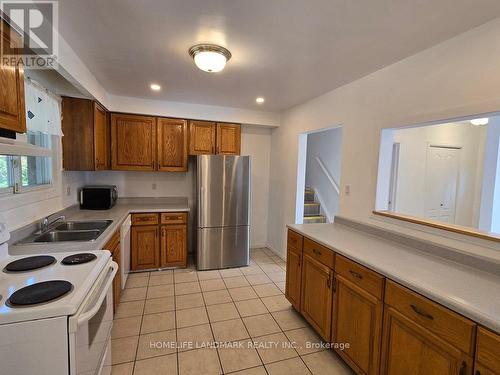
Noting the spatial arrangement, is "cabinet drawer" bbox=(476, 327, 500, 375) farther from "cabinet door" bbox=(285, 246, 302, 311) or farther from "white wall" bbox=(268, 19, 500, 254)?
"cabinet door" bbox=(285, 246, 302, 311)

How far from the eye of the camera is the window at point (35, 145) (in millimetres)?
1969

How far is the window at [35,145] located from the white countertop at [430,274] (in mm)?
2149

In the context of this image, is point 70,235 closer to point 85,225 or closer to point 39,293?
point 85,225

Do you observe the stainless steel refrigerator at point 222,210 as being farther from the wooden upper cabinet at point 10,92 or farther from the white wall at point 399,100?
the wooden upper cabinet at point 10,92

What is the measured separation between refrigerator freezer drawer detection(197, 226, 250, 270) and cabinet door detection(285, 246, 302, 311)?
1215 mm

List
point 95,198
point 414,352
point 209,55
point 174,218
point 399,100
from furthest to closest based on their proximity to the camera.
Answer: point 174,218, point 95,198, point 399,100, point 209,55, point 414,352

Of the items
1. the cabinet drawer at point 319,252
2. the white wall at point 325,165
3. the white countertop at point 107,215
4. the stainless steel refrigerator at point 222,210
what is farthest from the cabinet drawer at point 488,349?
the white wall at point 325,165

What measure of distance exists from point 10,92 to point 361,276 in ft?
7.63

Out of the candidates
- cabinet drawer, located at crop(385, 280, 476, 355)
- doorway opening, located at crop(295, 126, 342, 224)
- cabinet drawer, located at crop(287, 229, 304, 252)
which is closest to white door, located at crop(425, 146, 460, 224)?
doorway opening, located at crop(295, 126, 342, 224)

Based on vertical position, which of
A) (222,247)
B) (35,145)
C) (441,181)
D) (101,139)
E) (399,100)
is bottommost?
(222,247)

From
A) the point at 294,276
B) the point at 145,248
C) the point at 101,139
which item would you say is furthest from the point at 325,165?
the point at 101,139

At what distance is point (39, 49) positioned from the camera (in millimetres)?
1681

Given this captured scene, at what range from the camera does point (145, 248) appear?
3.41 meters

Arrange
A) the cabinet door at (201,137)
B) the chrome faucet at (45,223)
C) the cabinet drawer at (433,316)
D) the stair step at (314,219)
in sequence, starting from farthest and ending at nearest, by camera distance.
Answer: the stair step at (314,219) < the cabinet door at (201,137) < the chrome faucet at (45,223) < the cabinet drawer at (433,316)
